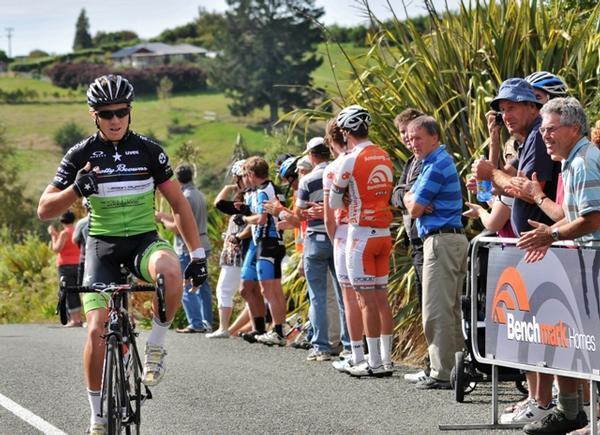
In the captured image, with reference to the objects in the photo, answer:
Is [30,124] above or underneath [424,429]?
underneath

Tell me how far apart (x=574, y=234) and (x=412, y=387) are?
11.3 feet

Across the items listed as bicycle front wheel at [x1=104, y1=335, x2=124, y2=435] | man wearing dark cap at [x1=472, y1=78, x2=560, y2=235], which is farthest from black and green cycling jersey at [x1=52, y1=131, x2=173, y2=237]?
→ man wearing dark cap at [x1=472, y1=78, x2=560, y2=235]

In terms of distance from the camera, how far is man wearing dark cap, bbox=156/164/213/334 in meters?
16.7

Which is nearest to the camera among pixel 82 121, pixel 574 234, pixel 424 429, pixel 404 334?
pixel 574 234

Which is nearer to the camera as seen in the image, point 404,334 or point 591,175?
point 591,175

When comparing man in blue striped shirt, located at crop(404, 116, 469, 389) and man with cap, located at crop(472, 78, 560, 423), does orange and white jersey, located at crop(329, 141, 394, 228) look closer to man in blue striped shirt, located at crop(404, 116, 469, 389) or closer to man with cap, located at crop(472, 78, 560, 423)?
man in blue striped shirt, located at crop(404, 116, 469, 389)

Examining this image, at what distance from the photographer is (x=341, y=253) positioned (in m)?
11.6

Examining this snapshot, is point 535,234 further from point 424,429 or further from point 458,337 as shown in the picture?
point 458,337

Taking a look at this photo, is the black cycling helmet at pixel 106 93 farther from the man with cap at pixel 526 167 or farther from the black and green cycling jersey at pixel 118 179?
the man with cap at pixel 526 167

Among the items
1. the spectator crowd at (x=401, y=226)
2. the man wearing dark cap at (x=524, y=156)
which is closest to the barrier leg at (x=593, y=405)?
the spectator crowd at (x=401, y=226)

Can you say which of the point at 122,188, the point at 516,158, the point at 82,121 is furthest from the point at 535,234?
the point at 82,121

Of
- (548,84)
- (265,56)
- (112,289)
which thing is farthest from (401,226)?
(265,56)

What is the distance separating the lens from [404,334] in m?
12.6

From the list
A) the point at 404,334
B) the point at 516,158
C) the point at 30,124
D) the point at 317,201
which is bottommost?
the point at 30,124
